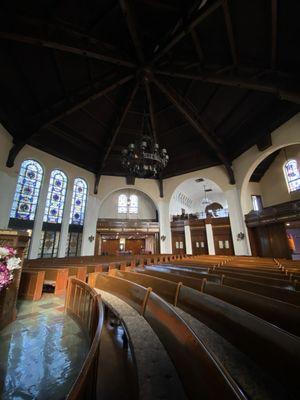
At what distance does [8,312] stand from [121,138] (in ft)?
32.2

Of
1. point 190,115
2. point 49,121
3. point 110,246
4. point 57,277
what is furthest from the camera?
point 110,246

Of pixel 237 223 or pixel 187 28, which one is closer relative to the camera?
pixel 187 28

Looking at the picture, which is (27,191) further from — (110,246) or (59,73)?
(110,246)

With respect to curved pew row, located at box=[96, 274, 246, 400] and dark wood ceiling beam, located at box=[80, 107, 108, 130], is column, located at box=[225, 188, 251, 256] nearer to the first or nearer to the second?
dark wood ceiling beam, located at box=[80, 107, 108, 130]

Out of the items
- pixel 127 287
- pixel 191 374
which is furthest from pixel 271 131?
pixel 191 374

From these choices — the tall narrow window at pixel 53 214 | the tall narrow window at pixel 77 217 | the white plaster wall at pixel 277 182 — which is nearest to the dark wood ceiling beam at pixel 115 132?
the tall narrow window at pixel 77 217

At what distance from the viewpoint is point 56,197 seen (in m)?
9.98

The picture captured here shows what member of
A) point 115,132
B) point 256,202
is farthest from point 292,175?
point 115,132

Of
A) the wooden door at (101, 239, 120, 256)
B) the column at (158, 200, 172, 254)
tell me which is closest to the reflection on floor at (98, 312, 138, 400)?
the column at (158, 200, 172, 254)

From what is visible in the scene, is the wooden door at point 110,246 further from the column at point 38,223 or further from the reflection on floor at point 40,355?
the reflection on floor at point 40,355

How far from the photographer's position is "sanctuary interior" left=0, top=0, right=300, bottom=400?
125cm

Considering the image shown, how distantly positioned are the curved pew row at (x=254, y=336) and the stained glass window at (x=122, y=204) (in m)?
12.5

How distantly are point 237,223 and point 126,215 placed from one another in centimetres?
806

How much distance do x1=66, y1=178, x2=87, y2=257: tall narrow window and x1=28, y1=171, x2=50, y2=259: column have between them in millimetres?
1705
